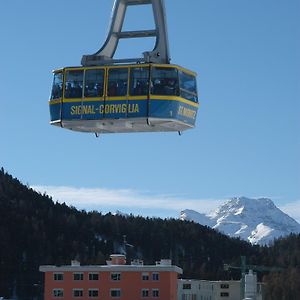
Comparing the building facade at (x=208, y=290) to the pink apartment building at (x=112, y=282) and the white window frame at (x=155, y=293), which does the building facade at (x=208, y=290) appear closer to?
the pink apartment building at (x=112, y=282)

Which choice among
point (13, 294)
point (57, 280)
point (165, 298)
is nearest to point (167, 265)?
point (165, 298)

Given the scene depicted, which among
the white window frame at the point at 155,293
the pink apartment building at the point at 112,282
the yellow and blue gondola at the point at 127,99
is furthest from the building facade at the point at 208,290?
the yellow and blue gondola at the point at 127,99

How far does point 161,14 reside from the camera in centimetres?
3491

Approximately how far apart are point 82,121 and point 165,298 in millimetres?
72336

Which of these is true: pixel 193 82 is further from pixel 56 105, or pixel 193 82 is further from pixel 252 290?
pixel 252 290

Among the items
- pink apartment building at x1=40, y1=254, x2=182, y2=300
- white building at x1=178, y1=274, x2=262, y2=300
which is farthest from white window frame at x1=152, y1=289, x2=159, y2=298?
white building at x1=178, y1=274, x2=262, y2=300

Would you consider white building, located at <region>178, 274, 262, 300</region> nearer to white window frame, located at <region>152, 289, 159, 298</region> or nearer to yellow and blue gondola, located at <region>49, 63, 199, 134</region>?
white window frame, located at <region>152, 289, 159, 298</region>

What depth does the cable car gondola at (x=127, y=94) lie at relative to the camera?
37719 mm

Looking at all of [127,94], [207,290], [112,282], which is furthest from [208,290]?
[127,94]

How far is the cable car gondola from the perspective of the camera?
37.7 metres

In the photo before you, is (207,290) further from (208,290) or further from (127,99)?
(127,99)

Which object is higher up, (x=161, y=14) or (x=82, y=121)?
(x=161, y=14)

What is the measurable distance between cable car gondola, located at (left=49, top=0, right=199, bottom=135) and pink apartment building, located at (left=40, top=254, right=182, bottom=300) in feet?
232

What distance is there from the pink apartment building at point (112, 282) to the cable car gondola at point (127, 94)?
70.9 metres
